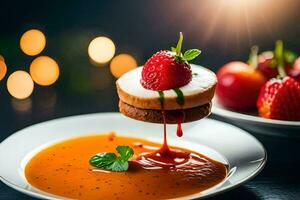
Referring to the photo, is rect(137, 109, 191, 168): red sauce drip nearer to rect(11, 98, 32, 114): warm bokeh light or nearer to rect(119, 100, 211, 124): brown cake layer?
rect(119, 100, 211, 124): brown cake layer

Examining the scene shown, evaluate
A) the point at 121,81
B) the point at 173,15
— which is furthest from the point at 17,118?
the point at 173,15

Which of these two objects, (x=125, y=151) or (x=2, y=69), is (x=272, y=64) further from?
(x=2, y=69)

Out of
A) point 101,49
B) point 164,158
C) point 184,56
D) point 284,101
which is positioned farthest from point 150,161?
point 101,49

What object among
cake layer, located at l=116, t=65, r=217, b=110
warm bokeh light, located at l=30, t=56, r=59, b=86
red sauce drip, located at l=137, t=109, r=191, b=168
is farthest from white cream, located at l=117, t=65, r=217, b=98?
warm bokeh light, located at l=30, t=56, r=59, b=86

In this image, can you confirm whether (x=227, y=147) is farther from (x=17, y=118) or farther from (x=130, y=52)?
(x=130, y=52)

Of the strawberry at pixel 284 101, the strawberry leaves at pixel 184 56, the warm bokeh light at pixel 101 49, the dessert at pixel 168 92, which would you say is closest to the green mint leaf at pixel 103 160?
the dessert at pixel 168 92
